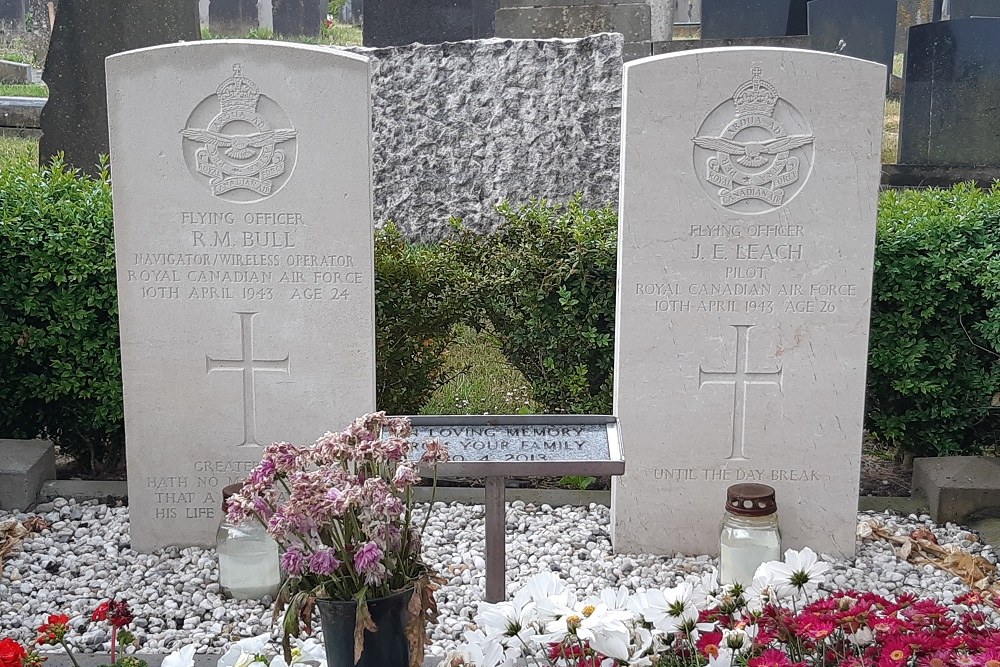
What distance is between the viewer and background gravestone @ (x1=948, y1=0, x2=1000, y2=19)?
1007 cm

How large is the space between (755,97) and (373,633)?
259 centimetres

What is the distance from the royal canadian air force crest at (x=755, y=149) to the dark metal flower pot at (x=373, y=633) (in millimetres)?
2350

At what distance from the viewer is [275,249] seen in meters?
4.07

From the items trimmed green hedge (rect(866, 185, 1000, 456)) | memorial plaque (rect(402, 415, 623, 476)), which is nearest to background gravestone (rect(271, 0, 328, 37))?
trimmed green hedge (rect(866, 185, 1000, 456))

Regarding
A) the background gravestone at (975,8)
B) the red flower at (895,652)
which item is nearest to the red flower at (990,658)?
the red flower at (895,652)

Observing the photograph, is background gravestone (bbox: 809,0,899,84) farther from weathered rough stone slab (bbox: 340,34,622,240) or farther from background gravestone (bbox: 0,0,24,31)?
background gravestone (bbox: 0,0,24,31)

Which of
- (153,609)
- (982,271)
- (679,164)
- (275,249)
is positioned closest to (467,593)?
(153,609)

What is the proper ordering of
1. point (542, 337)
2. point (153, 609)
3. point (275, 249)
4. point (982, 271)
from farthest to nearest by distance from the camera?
point (542, 337) → point (982, 271) → point (275, 249) → point (153, 609)

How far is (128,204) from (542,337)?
6.13 ft

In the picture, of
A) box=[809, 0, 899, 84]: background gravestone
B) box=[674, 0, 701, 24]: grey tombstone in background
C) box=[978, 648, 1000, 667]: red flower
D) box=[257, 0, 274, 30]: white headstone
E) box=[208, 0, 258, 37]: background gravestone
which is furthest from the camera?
box=[257, 0, 274, 30]: white headstone

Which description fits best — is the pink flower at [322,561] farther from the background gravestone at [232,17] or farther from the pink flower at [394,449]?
the background gravestone at [232,17]

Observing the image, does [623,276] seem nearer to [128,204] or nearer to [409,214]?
[128,204]

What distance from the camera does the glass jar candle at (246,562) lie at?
3850mm

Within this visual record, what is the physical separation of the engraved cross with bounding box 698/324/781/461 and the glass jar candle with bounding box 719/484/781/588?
1.22ft
